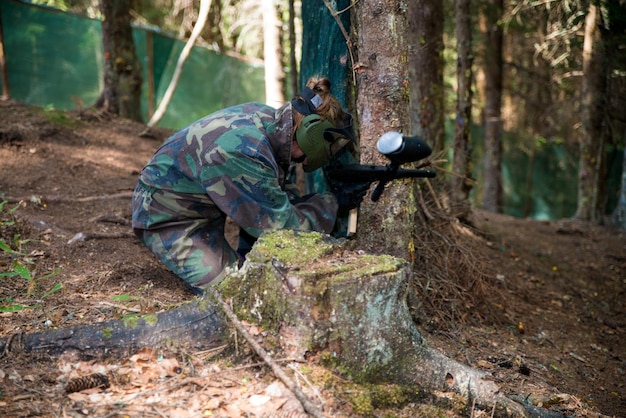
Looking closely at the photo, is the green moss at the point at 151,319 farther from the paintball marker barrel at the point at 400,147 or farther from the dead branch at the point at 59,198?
the dead branch at the point at 59,198

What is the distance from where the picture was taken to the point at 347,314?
232 cm

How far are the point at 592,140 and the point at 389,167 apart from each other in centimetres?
669

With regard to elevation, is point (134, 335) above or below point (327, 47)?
below

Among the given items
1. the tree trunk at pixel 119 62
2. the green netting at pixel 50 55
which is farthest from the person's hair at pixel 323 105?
the green netting at pixel 50 55

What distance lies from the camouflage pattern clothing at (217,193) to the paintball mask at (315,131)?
0.08 meters

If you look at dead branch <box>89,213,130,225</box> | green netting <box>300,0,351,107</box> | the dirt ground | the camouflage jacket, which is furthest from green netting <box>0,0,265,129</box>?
the camouflage jacket

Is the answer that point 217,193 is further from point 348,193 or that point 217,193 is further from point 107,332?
point 107,332

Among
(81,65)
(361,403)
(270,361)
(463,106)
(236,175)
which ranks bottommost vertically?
(361,403)

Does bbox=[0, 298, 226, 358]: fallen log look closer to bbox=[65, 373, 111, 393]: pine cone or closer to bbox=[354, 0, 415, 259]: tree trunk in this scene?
bbox=[65, 373, 111, 393]: pine cone

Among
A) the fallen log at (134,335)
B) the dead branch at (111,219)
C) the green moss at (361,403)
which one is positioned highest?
the dead branch at (111,219)

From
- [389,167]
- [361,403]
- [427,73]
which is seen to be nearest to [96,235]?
[389,167]

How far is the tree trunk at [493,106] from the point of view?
10008 mm

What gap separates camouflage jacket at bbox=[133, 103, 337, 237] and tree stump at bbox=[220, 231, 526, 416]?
0.57 metres

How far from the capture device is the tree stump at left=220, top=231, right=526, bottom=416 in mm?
2305
